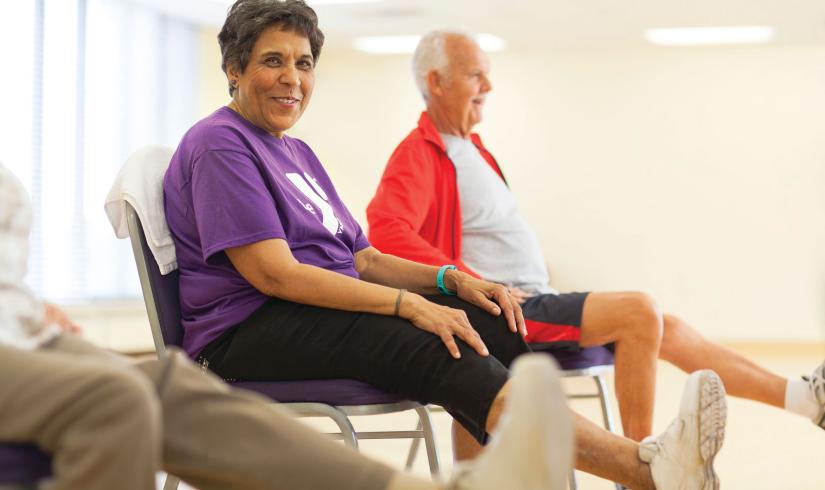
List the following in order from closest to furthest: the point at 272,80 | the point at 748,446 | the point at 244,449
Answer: the point at 244,449 → the point at 272,80 → the point at 748,446

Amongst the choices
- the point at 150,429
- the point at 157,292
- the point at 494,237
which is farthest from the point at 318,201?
the point at 150,429

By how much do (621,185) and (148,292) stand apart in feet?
23.4

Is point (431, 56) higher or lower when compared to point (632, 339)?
higher

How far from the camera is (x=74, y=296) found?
6.29 m

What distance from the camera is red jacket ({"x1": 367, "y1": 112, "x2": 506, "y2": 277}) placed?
7.68 ft

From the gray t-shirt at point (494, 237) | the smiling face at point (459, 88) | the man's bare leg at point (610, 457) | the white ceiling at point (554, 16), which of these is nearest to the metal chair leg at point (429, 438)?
the man's bare leg at point (610, 457)

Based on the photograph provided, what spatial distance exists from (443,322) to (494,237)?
1041mm

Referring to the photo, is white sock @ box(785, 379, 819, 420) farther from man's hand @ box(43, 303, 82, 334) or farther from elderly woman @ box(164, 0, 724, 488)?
man's hand @ box(43, 303, 82, 334)

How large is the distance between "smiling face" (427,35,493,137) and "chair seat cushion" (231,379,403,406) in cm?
134

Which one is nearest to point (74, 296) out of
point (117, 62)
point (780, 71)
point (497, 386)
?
point (117, 62)

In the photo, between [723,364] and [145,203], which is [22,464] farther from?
[723,364]

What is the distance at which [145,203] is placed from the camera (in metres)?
1.71

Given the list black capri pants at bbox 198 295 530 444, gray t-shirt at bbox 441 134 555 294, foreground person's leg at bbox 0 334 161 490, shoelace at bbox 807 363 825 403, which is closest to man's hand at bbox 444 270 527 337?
black capri pants at bbox 198 295 530 444

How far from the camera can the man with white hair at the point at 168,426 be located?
3.16 feet
